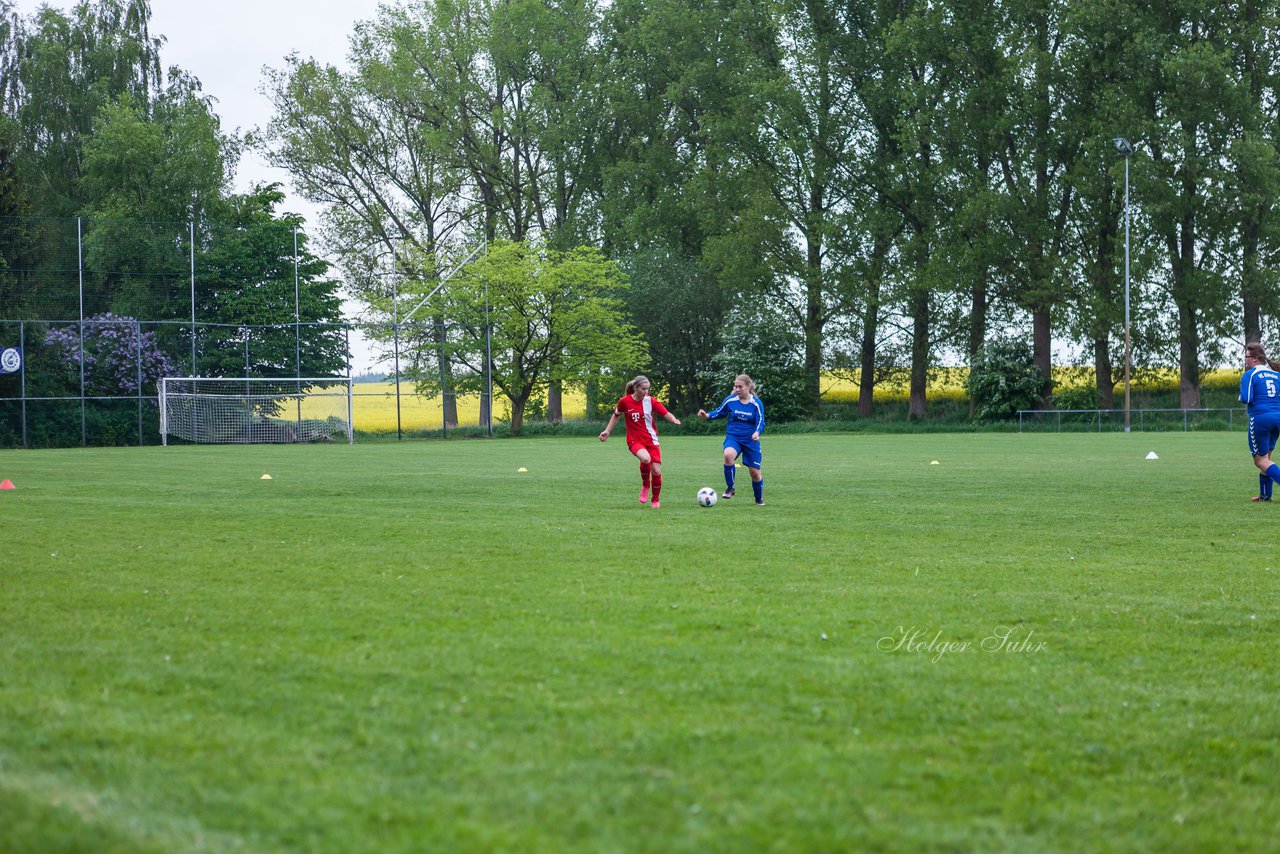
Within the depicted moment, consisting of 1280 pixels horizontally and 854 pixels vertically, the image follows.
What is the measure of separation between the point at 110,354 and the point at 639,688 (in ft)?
138

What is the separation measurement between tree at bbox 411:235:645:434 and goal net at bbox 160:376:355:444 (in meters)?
7.37

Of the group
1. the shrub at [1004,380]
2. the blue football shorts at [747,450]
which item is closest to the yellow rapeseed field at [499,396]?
the shrub at [1004,380]

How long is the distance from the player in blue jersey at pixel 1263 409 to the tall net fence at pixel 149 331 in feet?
114

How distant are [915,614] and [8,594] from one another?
18.7 feet

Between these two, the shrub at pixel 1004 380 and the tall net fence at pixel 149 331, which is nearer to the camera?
the tall net fence at pixel 149 331

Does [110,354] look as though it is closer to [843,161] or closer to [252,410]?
[252,410]

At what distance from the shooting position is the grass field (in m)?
3.60

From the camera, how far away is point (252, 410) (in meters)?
42.9

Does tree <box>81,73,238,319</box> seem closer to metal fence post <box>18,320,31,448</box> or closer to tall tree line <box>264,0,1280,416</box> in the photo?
metal fence post <box>18,320,31,448</box>

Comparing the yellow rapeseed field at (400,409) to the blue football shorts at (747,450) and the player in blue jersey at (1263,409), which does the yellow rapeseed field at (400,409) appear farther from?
the player in blue jersey at (1263,409)

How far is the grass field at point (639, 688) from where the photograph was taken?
3598mm

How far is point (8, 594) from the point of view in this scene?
25.2ft

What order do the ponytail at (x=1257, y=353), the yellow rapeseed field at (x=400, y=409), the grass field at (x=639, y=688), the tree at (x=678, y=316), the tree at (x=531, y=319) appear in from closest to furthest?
1. the grass field at (x=639, y=688)
2. the ponytail at (x=1257, y=353)
3. the yellow rapeseed field at (x=400, y=409)
4. the tree at (x=531, y=319)
5. the tree at (x=678, y=316)

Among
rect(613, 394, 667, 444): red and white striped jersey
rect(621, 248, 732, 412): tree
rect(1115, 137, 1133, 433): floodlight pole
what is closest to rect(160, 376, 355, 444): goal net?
rect(621, 248, 732, 412): tree
